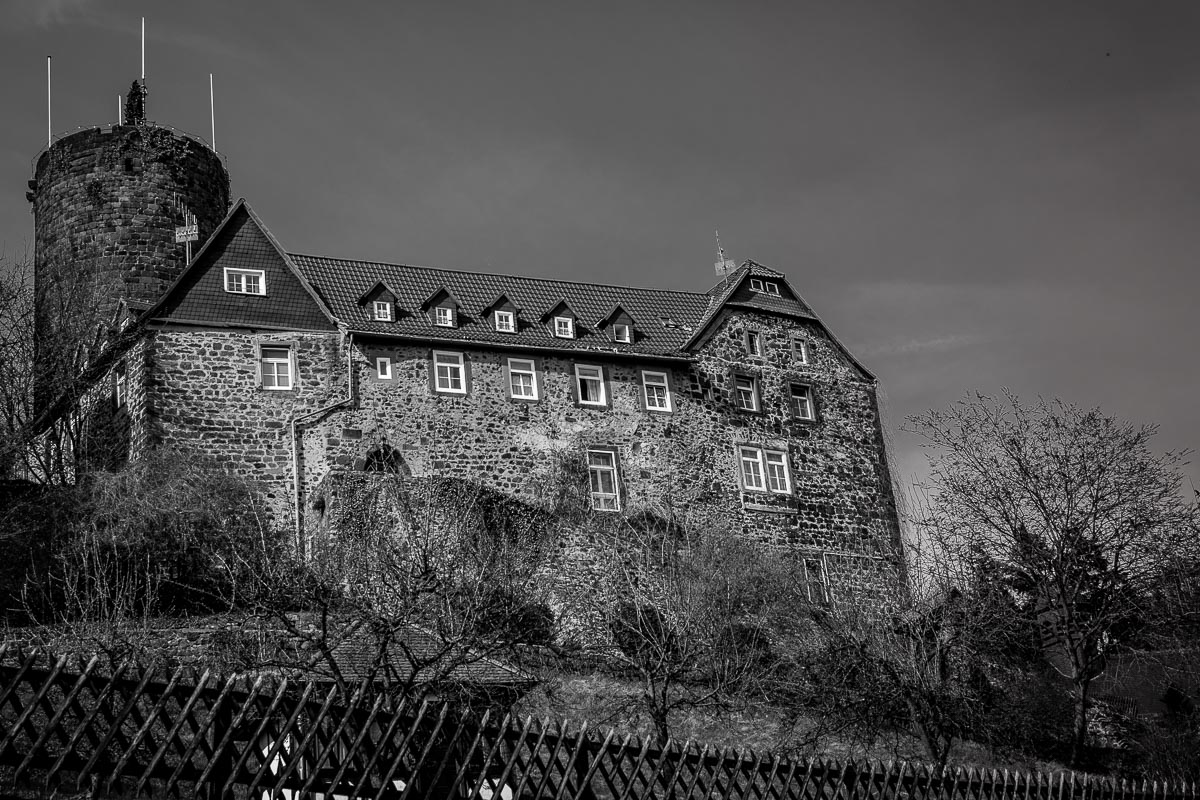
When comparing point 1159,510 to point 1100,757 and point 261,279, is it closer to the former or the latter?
point 1100,757

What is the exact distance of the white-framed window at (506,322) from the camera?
39031 mm

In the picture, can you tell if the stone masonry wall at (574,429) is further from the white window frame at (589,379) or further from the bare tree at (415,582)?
the bare tree at (415,582)

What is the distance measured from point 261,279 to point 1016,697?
70.9 ft

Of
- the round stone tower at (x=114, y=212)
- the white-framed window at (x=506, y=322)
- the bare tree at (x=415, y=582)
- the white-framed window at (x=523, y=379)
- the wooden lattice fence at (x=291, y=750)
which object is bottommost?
the wooden lattice fence at (x=291, y=750)

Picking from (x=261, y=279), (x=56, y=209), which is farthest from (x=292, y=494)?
(x=56, y=209)

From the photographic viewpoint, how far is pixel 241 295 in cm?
3706

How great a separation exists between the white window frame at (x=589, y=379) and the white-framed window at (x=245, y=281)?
8.70 metres

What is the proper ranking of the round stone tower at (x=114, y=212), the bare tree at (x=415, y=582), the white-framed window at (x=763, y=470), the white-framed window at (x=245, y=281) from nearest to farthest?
the bare tree at (x=415, y=582), the white-framed window at (x=245, y=281), the white-framed window at (x=763, y=470), the round stone tower at (x=114, y=212)

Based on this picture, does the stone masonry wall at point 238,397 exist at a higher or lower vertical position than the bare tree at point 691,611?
higher

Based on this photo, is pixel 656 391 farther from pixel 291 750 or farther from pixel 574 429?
pixel 291 750

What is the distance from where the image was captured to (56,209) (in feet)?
148

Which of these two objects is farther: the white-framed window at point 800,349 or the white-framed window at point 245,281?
the white-framed window at point 800,349

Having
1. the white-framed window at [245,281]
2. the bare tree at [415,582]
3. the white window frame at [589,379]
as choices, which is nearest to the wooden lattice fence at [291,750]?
the bare tree at [415,582]

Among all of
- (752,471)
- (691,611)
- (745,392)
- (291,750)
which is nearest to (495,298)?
(745,392)
